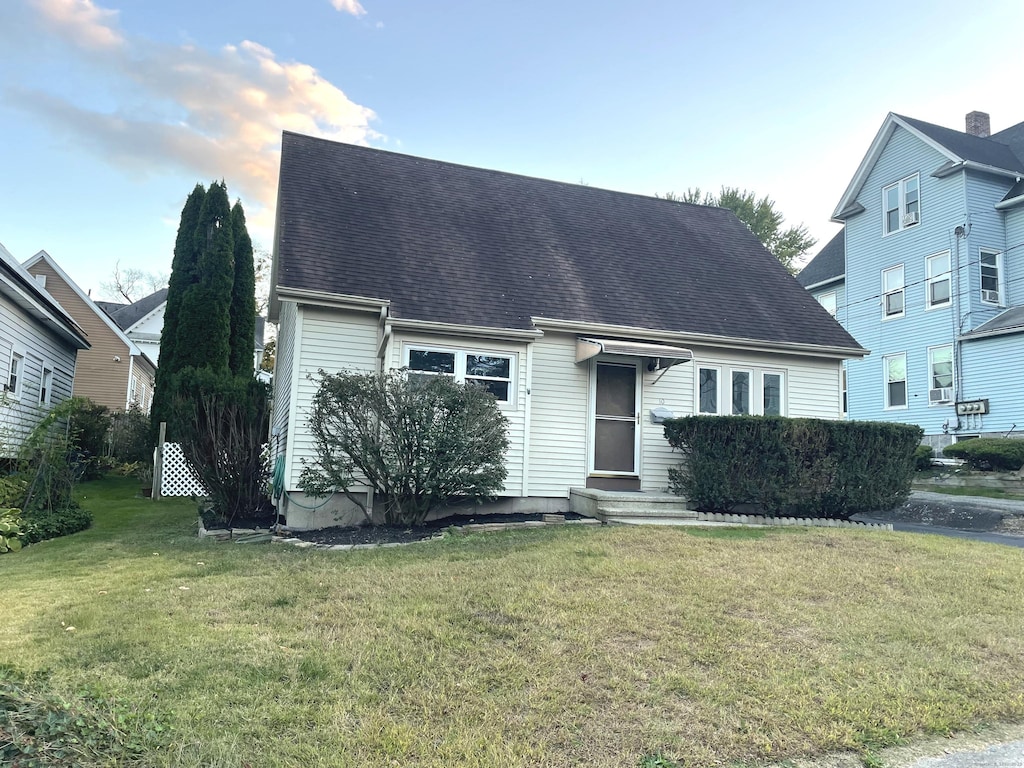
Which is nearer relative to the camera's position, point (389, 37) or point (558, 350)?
point (558, 350)

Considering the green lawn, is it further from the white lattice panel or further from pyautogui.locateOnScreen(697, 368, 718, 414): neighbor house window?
the white lattice panel

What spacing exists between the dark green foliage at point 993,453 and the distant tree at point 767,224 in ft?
80.5

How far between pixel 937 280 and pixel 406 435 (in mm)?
20461

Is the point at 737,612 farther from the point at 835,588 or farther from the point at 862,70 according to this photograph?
the point at 862,70

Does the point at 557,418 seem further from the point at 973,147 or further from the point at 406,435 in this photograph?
the point at 973,147

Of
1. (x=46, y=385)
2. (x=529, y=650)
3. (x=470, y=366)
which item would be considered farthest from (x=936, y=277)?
(x=46, y=385)

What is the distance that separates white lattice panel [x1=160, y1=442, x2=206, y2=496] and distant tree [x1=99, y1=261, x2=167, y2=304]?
38.1 m

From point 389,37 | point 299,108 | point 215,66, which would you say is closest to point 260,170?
point 299,108

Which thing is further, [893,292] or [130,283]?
[130,283]

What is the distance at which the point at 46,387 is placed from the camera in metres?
16.9

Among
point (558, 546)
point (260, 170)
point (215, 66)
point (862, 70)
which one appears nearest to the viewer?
point (558, 546)

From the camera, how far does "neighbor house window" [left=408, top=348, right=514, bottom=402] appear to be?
984 cm

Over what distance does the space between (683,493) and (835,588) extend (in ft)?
15.8

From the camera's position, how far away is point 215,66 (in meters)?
13.6
